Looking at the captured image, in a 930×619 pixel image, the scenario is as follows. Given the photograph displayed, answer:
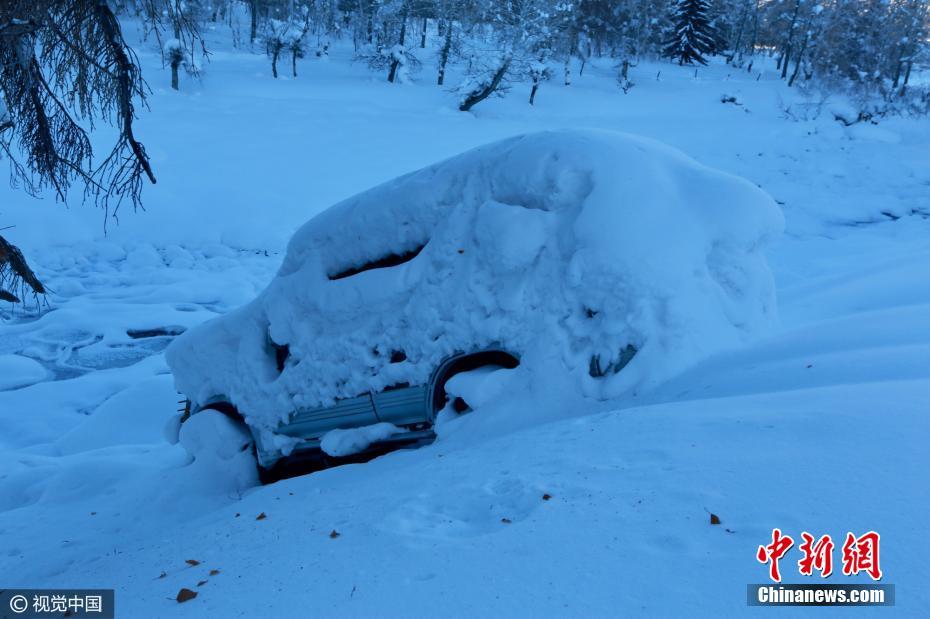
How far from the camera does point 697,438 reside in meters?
2.61

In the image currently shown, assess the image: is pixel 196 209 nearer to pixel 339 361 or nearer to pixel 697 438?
pixel 339 361

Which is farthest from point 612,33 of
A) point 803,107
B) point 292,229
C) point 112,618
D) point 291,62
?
point 112,618

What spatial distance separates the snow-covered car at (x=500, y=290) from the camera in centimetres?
359

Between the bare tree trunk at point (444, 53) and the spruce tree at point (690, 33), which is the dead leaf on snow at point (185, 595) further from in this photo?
the spruce tree at point (690, 33)

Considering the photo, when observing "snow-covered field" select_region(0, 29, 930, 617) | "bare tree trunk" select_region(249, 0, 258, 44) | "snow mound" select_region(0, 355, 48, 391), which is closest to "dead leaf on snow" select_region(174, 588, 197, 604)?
"snow-covered field" select_region(0, 29, 930, 617)

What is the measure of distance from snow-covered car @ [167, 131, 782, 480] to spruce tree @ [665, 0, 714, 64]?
36964 mm

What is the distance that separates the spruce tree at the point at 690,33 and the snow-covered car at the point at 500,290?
3696cm

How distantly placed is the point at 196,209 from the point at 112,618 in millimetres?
14704

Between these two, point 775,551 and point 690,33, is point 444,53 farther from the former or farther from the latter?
point 775,551

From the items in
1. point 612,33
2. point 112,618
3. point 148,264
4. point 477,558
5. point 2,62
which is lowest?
point 148,264

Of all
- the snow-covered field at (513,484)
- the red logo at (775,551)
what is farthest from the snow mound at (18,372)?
the red logo at (775,551)

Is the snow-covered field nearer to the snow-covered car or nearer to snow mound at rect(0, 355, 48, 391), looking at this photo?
snow mound at rect(0, 355, 48, 391)

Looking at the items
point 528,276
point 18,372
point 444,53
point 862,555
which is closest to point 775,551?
point 862,555

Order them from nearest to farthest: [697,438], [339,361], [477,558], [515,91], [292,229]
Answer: [477,558], [697,438], [339,361], [292,229], [515,91]
